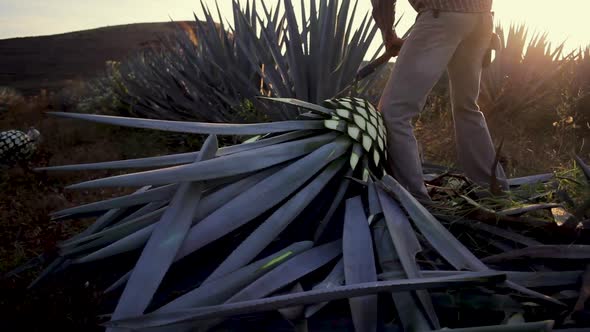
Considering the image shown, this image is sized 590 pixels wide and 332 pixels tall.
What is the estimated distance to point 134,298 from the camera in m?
1.07

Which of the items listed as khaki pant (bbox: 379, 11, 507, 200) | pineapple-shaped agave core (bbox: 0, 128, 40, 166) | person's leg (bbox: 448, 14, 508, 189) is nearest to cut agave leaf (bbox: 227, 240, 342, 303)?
khaki pant (bbox: 379, 11, 507, 200)

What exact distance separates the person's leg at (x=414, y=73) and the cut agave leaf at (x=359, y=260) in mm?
678

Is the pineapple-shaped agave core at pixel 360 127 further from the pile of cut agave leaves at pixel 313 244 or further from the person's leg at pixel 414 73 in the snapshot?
the person's leg at pixel 414 73

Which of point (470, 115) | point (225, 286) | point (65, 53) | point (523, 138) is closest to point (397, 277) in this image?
point (225, 286)

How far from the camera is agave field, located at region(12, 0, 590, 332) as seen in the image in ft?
3.52

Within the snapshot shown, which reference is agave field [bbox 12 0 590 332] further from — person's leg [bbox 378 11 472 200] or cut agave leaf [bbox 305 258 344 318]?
person's leg [bbox 378 11 472 200]

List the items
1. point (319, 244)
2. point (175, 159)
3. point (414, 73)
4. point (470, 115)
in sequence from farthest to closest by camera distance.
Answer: point (470, 115), point (414, 73), point (175, 159), point (319, 244)

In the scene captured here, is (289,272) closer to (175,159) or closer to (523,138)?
(175,159)

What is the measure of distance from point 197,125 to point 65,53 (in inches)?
1392

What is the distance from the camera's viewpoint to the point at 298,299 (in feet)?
3.25

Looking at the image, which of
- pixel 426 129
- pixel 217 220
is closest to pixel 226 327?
pixel 217 220

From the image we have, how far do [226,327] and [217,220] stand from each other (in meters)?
0.23

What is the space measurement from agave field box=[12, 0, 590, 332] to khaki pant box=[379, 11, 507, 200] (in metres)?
0.32

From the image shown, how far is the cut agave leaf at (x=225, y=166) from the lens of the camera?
116 centimetres
